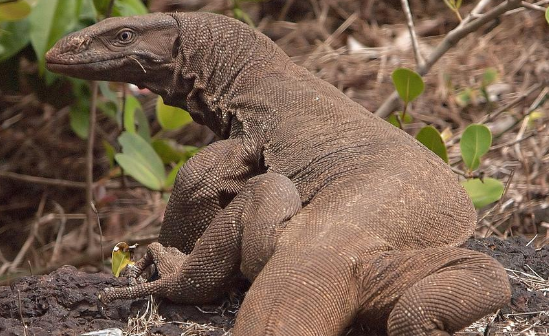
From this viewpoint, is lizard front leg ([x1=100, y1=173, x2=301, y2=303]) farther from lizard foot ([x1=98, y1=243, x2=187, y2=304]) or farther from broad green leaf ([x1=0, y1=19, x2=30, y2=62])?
broad green leaf ([x1=0, y1=19, x2=30, y2=62])

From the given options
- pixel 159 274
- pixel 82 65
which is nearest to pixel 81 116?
pixel 82 65

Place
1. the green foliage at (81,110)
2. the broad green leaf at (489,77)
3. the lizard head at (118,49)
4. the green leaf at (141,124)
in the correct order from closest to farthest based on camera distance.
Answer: the lizard head at (118,49) < the green leaf at (141,124) < the green foliage at (81,110) < the broad green leaf at (489,77)

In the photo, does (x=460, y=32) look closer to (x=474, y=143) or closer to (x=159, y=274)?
(x=474, y=143)

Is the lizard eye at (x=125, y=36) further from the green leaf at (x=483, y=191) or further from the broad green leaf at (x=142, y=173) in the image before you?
the green leaf at (x=483, y=191)

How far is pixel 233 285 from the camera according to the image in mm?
4281

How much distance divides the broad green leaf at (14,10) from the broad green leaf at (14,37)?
3.42 ft

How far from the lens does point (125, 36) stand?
5.11m

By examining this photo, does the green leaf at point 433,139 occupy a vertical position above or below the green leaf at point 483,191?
above

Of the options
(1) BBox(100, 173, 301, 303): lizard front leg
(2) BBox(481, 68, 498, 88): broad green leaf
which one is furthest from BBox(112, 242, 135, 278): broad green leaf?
(2) BBox(481, 68, 498, 88): broad green leaf

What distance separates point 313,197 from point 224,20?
145cm

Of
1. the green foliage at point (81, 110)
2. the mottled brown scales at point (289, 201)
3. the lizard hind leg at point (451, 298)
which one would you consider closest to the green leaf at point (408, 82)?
the mottled brown scales at point (289, 201)

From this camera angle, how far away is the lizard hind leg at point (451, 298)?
3.45 meters

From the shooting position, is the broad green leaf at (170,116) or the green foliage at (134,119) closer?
the broad green leaf at (170,116)

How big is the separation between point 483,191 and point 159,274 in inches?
90.7
